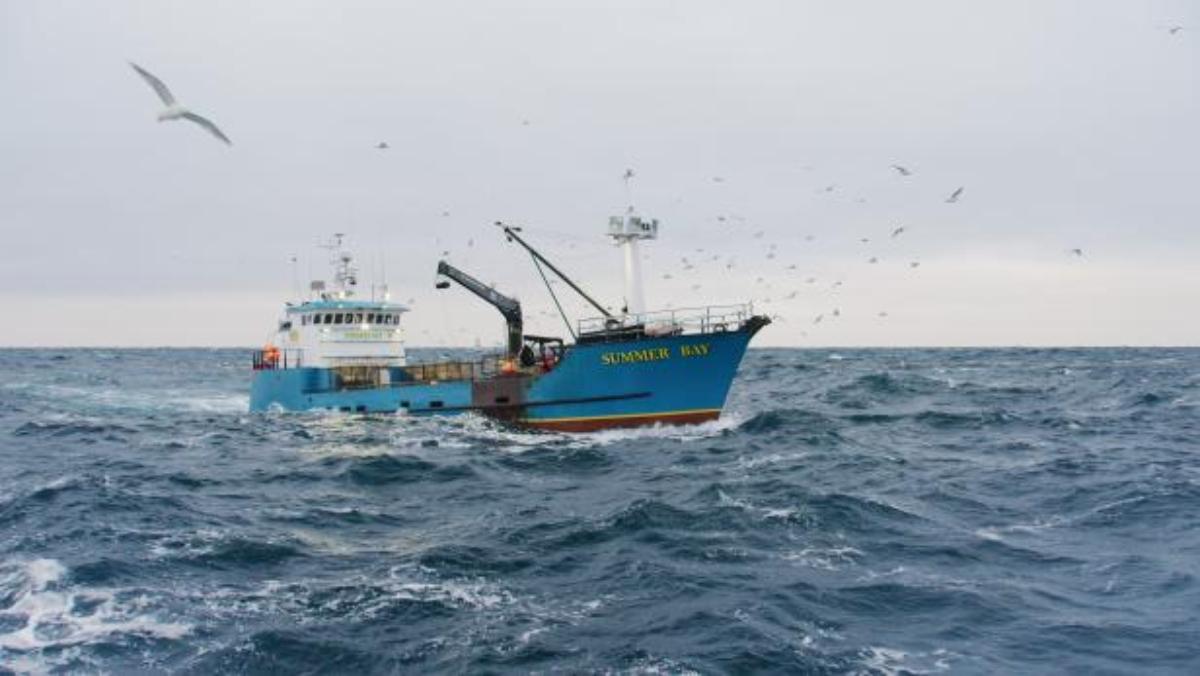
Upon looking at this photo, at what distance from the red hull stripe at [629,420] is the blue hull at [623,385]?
3 centimetres

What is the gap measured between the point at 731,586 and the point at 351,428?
2334 cm

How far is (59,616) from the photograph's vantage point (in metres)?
12.1

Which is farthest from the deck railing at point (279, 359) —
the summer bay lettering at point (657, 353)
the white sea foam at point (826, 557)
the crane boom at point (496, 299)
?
the white sea foam at point (826, 557)

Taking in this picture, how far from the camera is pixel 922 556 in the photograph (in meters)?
15.3

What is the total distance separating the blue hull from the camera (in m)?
31.4

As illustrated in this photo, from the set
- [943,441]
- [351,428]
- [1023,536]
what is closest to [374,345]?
[351,428]

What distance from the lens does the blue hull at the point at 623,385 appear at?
3139 cm

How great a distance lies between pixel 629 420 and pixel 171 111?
21824mm

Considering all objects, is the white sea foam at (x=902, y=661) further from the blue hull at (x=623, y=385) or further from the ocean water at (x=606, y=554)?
the blue hull at (x=623, y=385)

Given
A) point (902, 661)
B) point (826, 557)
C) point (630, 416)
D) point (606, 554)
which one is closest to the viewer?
point (902, 661)

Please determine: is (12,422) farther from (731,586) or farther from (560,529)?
(731,586)

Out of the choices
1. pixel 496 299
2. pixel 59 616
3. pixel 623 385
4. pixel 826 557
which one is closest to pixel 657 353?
pixel 623 385

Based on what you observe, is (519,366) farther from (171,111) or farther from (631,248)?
(171,111)

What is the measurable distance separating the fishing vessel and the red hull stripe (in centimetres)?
4
